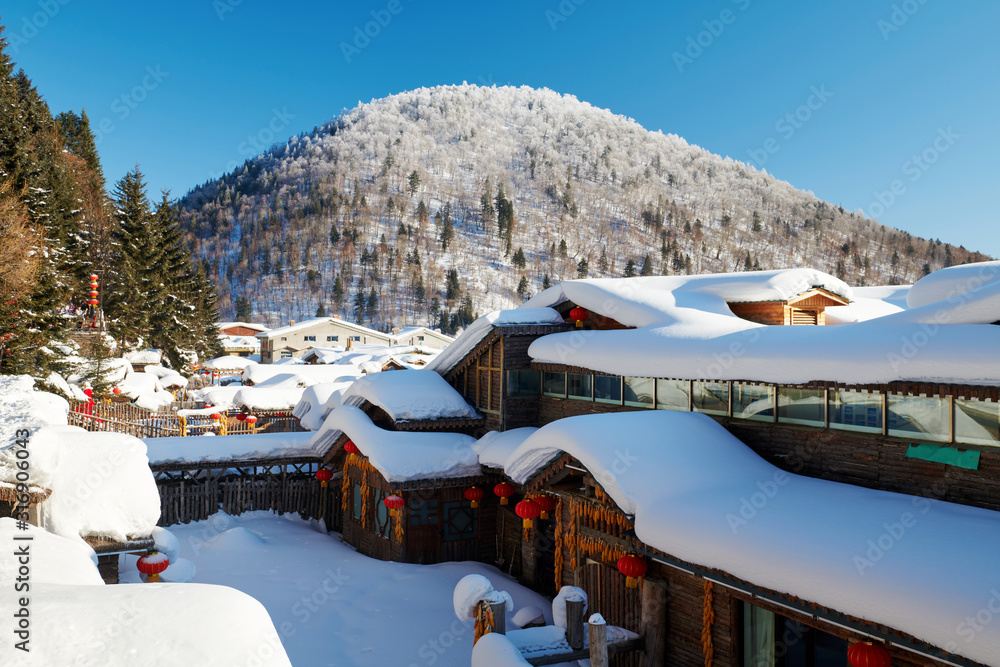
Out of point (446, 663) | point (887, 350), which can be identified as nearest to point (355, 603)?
point (446, 663)

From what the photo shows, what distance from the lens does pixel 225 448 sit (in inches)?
792

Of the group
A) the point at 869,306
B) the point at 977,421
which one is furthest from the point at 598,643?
the point at 869,306

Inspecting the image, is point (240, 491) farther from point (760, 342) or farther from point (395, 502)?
point (760, 342)

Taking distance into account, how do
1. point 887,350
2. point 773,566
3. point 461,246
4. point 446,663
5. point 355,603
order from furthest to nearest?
point 461,246 < point 355,603 < point 446,663 < point 887,350 < point 773,566

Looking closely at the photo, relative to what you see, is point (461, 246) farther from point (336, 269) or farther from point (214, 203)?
point (214, 203)

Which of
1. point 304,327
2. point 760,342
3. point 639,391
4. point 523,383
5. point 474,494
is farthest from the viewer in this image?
point 304,327

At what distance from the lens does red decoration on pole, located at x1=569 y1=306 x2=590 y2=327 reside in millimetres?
16641

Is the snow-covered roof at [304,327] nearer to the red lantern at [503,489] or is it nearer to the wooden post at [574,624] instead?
the red lantern at [503,489]

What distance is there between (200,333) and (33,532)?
52316 mm

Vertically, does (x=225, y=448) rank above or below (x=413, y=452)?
below

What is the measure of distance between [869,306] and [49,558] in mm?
18716

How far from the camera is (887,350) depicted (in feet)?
28.8

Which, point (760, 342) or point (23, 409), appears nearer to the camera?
point (760, 342)

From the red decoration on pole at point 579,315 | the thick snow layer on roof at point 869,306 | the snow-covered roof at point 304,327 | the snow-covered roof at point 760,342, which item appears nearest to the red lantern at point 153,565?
the snow-covered roof at point 760,342
